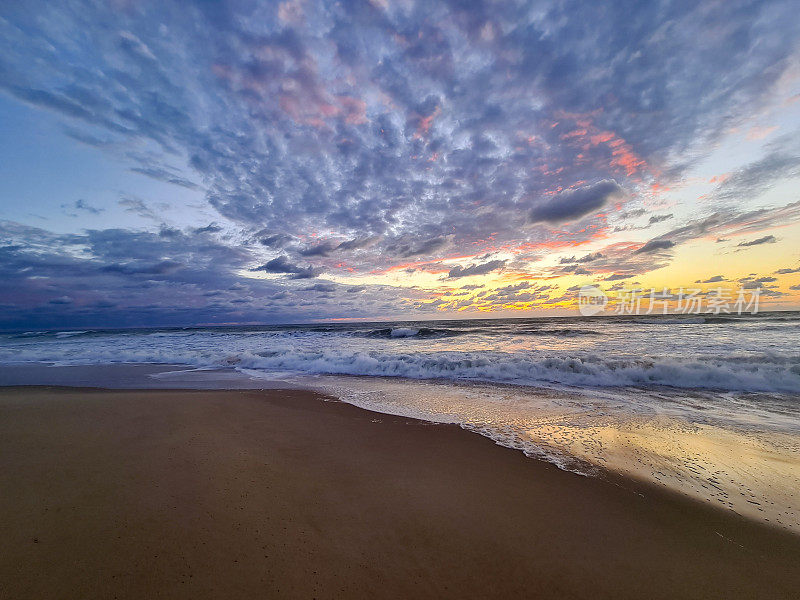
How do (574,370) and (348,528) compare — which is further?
(574,370)

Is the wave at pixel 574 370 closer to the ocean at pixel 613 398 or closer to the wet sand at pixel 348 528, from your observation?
the ocean at pixel 613 398

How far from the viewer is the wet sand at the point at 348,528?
86.7 inches

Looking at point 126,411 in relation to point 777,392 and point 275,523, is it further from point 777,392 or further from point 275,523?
point 777,392

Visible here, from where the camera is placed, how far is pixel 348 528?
277 cm

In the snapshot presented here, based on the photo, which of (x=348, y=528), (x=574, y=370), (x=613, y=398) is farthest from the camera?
(x=574, y=370)

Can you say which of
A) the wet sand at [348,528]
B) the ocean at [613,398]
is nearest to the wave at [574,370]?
the ocean at [613,398]

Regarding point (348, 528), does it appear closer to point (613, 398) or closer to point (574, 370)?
point (613, 398)

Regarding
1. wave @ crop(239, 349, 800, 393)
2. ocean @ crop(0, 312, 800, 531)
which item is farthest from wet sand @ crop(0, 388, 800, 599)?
wave @ crop(239, 349, 800, 393)

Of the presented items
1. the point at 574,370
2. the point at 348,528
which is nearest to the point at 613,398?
the point at 574,370

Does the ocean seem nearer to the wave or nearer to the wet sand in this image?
the wave

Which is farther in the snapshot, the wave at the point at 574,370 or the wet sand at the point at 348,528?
the wave at the point at 574,370

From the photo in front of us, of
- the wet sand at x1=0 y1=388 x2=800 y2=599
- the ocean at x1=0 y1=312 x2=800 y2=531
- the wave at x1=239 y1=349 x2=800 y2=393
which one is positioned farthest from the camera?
the wave at x1=239 y1=349 x2=800 y2=393

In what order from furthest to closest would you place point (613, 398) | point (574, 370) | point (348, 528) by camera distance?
point (574, 370), point (613, 398), point (348, 528)

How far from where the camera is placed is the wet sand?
2.20 metres
